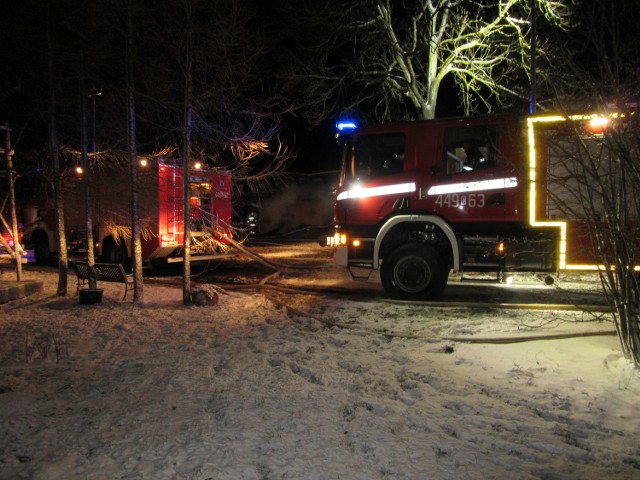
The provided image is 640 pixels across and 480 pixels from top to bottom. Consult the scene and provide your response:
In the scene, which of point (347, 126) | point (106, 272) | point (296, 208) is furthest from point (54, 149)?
point (296, 208)

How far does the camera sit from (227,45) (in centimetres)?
825

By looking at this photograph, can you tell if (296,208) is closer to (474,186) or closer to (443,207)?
(443,207)

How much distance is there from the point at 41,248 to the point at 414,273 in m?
13.4

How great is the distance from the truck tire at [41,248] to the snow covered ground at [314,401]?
10.2 metres

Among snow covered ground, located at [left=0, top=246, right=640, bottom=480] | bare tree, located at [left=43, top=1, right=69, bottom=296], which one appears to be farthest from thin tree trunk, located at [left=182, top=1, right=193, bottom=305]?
bare tree, located at [left=43, top=1, right=69, bottom=296]

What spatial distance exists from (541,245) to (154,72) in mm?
7453

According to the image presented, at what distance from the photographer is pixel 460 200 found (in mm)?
8297

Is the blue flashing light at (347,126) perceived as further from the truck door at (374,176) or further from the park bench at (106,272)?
the park bench at (106,272)

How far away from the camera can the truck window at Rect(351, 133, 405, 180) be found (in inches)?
341

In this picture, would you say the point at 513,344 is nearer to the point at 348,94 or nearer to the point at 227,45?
the point at 227,45

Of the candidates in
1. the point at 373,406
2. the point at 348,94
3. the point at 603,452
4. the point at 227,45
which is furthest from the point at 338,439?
the point at 348,94

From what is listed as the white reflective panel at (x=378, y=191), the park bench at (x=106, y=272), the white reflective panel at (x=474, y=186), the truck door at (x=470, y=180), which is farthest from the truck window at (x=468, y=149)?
the park bench at (x=106, y=272)

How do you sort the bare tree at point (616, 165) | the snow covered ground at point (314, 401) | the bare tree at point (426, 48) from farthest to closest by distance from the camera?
the bare tree at point (426, 48) < the bare tree at point (616, 165) < the snow covered ground at point (314, 401)

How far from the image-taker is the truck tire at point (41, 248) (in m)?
16.1
